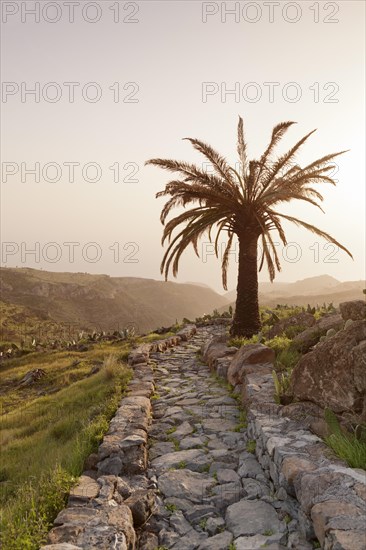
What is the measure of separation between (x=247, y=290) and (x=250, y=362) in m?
5.09

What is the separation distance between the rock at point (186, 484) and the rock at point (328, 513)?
57.1 inches

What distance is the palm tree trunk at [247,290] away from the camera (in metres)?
13.2

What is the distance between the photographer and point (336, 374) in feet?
16.8

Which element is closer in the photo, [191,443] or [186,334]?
[191,443]

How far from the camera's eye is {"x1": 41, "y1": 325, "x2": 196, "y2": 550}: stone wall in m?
3.34

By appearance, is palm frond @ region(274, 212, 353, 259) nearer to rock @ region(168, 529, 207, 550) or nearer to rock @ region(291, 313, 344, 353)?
rock @ region(291, 313, 344, 353)

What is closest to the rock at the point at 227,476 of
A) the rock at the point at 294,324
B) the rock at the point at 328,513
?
the rock at the point at 328,513

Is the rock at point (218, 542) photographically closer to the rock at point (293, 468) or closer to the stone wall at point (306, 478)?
the stone wall at point (306, 478)

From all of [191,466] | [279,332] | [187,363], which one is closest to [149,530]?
[191,466]

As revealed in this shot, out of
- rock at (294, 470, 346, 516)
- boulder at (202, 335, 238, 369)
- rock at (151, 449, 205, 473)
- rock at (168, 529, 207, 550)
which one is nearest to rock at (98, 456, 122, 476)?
rock at (151, 449, 205, 473)

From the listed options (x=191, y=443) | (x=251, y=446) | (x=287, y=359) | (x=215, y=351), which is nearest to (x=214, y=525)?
(x=251, y=446)

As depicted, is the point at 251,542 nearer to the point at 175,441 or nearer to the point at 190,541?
the point at 190,541

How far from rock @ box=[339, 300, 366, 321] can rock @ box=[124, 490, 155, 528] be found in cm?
525

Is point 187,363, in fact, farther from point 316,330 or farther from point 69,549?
point 69,549
